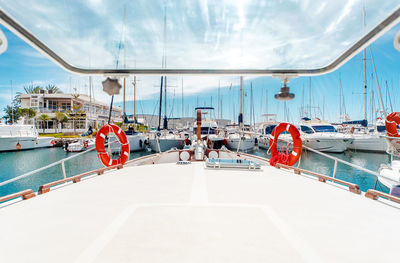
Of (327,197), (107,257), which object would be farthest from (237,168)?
(107,257)

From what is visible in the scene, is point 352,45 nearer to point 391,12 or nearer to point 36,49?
point 391,12

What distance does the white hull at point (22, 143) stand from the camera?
20.5 meters

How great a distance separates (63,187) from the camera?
2.84m

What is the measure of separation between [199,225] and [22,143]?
28.5m

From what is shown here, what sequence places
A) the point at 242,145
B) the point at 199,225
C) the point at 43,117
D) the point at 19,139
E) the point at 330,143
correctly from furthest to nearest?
the point at 43,117 → the point at 19,139 → the point at 242,145 → the point at 330,143 → the point at 199,225

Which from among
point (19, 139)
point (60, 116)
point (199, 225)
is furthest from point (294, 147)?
point (60, 116)

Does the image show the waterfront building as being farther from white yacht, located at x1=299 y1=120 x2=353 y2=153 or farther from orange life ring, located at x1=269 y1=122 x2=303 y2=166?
orange life ring, located at x1=269 y1=122 x2=303 y2=166

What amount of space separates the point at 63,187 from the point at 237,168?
3.17 metres

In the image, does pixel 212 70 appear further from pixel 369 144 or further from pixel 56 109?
pixel 56 109

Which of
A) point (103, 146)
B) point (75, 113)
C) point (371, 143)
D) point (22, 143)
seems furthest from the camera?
point (75, 113)

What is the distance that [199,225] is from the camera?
171cm

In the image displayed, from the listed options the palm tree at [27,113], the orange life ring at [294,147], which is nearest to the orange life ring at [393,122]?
the orange life ring at [294,147]

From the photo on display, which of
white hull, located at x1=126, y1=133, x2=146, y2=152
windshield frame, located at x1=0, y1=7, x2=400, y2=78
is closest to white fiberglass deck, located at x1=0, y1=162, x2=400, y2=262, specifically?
windshield frame, located at x1=0, y1=7, x2=400, y2=78

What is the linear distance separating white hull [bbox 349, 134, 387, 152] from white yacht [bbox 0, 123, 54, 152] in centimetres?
3541
